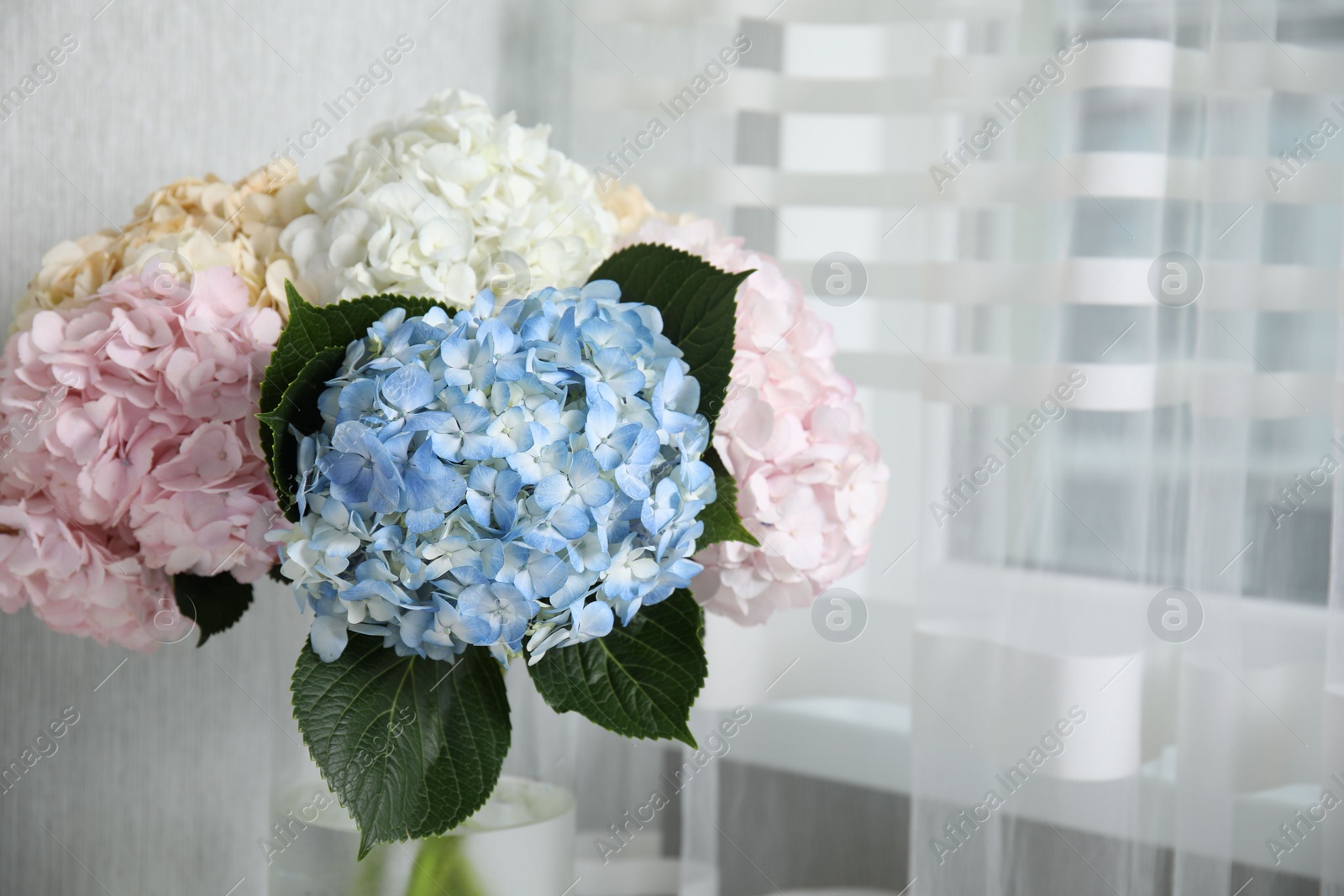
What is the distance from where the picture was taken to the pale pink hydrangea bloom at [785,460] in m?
0.57

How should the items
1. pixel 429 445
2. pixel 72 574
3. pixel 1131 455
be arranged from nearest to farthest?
pixel 429 445, pixel 72 574, pixel 1131 455

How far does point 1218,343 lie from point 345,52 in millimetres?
778

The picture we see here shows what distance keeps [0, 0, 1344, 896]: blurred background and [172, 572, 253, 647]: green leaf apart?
0.29 feet

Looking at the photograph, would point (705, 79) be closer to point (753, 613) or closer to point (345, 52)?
point (345, 52)

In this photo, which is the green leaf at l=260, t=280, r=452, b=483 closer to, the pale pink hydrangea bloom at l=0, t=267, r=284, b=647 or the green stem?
the pale pink hydrangea bloom at l=0, t=267, r=284, b=647

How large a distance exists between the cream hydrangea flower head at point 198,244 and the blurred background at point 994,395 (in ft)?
0.71

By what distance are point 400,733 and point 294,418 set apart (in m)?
0.16

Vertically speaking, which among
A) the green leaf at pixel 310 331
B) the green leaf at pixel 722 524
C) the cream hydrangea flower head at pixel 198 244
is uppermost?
the cream hydrangea flower head at pixel 198 244

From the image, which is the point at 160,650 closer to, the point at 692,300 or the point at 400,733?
the point at 400,733

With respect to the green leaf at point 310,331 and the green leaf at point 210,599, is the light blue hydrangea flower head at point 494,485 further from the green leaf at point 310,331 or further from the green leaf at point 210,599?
the green leaf at point 210,599

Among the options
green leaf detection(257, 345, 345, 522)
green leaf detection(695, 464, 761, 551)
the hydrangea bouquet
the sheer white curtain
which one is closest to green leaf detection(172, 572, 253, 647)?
the hydrangea bouquet

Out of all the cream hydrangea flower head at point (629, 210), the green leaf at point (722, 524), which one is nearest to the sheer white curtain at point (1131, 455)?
the cream hydrangea flower head at point (629, 210)

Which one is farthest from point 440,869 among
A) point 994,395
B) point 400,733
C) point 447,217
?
point 994,395

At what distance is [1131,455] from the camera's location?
814 millimetres
